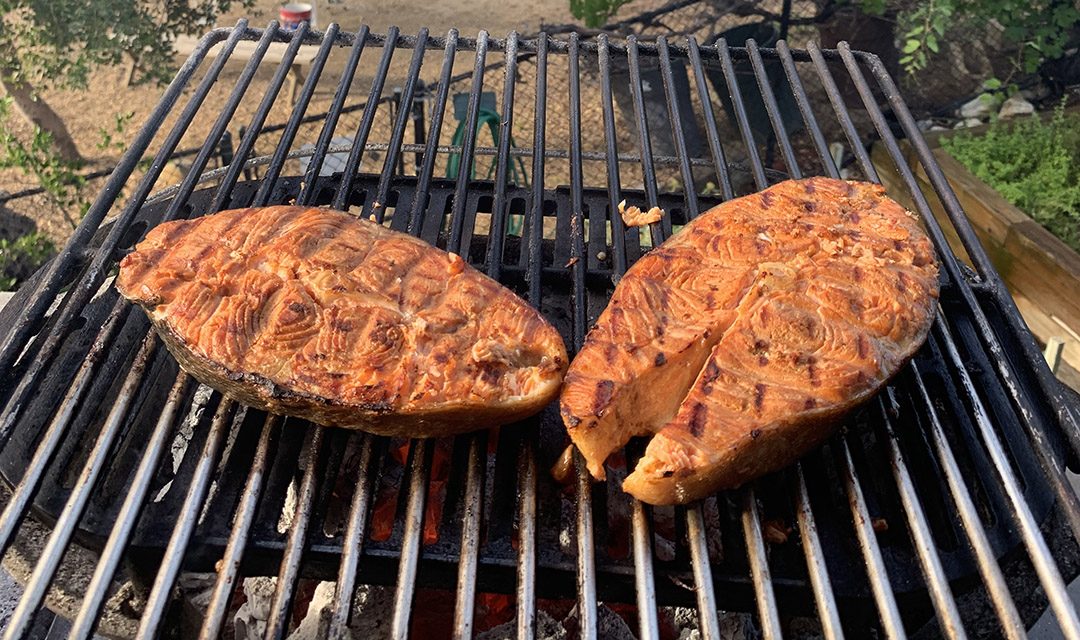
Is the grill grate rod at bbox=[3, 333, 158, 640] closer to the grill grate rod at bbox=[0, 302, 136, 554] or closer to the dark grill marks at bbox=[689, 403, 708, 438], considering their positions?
the grill grate rod at bbox=[0, 302, 136, 554]

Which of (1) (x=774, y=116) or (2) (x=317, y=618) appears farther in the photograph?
(1) (x=774, y=116)

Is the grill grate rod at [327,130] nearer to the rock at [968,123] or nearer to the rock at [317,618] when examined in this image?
the rock at [317,618]

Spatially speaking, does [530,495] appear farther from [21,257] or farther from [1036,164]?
[1036,164]

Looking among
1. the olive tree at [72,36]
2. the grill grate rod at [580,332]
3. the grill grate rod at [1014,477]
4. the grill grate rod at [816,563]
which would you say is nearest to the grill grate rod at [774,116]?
the grill grate rod at [1014,477]

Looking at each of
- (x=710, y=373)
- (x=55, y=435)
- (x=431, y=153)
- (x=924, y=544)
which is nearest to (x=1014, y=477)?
(x=924, y=544)

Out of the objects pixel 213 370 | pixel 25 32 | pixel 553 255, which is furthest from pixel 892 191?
pixel 25 32

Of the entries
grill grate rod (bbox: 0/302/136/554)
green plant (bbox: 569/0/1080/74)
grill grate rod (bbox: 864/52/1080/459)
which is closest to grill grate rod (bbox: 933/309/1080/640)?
grill grate rod (bbox: 864/52/1080/459)
